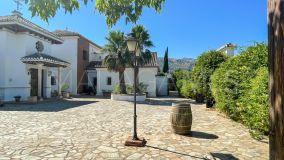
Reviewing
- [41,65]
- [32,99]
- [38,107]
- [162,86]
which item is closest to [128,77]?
[162,86]

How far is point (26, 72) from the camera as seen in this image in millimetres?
20297

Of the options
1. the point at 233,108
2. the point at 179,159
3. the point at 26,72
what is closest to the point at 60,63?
the point at 26,72

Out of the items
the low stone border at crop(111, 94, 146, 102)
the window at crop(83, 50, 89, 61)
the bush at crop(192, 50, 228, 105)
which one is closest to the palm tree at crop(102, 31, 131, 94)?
the low stone border at crop(111, 94, 146, 102)

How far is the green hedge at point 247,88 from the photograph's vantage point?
24.0 feet

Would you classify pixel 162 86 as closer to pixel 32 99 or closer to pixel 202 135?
pixel 32 99

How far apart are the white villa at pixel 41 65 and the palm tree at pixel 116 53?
13.6 feet

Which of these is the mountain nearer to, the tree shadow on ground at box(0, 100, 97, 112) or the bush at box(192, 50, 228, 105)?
the bush at box(192, 50, 228, 105)

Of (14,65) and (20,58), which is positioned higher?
(20,58)

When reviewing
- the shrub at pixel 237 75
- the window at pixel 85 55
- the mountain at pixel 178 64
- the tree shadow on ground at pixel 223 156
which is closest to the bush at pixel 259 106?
the shrub at pixel 237 75

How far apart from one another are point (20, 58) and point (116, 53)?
752 cm

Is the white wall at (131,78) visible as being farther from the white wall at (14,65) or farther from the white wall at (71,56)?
the white wall at (14,65)

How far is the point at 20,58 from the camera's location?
19.5 m

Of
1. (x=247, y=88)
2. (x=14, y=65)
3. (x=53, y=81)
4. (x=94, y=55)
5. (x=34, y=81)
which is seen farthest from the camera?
(x=94, y=55)

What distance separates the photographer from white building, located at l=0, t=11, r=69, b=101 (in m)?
18.5
